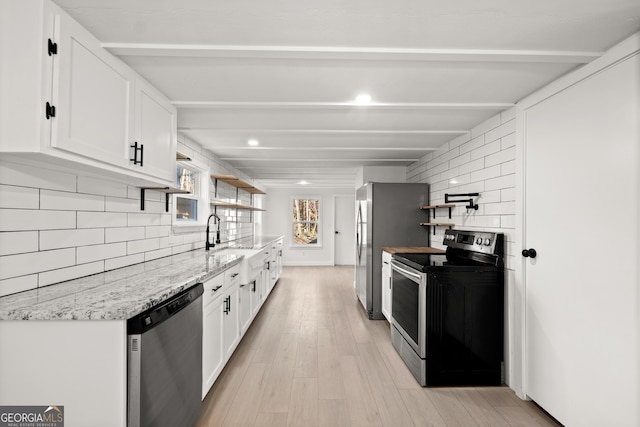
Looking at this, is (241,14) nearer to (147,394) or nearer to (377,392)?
(147,394)

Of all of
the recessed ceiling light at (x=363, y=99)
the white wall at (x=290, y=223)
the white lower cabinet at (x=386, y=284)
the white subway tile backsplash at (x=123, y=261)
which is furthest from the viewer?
the white wall at (x=290, y=223)

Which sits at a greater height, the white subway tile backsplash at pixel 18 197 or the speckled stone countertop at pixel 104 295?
the white subway tile backsplash at pixel 18 197

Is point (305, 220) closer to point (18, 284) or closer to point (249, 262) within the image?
point (249, 262)

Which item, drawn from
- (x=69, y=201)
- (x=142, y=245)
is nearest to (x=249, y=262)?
(x=142, y=245)

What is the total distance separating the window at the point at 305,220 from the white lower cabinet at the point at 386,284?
14.9 feet

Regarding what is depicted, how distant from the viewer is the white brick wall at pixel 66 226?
1.37 meters

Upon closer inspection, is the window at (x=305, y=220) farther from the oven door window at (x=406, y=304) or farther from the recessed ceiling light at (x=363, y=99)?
the recessed ceiling light at (x=363, y=99)

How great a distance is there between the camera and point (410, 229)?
12.9ft

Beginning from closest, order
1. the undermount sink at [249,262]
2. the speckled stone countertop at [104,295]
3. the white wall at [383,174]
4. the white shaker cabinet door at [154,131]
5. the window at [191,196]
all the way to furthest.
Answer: the speckled stone countertop at [104,295] → the white shaker cabinet door at [154,131] → the undermount sink at [249,262] → the window at [191,196] → the white wall at [383,174]

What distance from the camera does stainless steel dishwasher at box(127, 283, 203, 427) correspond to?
1.21 meters

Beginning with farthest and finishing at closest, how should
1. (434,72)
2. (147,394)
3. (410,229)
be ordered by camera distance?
(410,229)
(434,72)
(147,394)

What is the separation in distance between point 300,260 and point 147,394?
22.5 ft

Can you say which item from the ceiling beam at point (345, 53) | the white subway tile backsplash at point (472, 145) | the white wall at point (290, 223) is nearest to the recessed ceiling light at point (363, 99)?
the ceiling beam at point (345, 53)

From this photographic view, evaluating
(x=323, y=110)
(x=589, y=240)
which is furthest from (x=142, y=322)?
(x=589, y=240)
